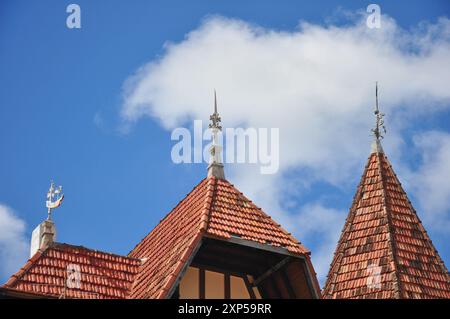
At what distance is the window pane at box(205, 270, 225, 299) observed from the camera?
80.2 feet

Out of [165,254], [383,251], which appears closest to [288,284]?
[165,254]

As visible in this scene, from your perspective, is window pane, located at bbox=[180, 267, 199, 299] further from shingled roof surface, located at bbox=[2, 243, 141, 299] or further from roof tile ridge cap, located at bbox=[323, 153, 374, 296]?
roof tile ridge cap, located at bbox=[323, 153, 374, 296]

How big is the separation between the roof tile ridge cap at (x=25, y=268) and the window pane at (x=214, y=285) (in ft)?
10.0

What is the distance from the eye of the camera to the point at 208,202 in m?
25.1

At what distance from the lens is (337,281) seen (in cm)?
2875

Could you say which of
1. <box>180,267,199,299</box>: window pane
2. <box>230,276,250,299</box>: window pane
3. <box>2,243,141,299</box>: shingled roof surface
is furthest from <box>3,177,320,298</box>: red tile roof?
<box>230,276,250,299</box>: window pane

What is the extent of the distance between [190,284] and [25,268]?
9.54ft

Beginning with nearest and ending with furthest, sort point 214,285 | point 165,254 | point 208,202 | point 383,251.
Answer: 1. point 214,285
2. point 208,202
3. point 165,254
4. point 383,251

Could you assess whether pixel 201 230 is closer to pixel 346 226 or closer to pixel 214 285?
pixel 214 285

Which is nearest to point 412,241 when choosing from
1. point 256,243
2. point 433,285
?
point 433,285

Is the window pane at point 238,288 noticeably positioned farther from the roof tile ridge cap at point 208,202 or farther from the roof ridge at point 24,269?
the roof ridge at point 24,269

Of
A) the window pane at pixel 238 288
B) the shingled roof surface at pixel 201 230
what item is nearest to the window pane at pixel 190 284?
the shingled roof surface at pixel 201 230
